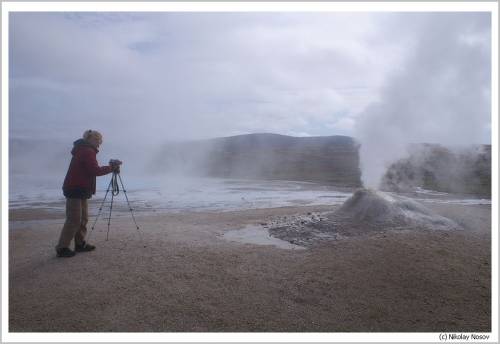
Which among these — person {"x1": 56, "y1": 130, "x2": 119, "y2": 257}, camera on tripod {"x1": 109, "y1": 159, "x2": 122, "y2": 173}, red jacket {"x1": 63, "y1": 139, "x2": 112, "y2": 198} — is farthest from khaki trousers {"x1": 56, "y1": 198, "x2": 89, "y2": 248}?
camera on tripod {"x1": 109, "y1": 159, "x2": 122, "y2": 173}

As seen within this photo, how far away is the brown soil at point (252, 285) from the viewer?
129 inches

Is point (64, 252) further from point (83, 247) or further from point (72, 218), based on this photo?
point (72, 218)

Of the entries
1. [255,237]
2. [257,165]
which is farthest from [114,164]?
[257,165]

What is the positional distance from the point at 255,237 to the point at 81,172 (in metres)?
3.36

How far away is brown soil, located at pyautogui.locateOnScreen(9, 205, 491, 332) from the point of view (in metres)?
3.28

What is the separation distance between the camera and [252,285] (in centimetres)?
405

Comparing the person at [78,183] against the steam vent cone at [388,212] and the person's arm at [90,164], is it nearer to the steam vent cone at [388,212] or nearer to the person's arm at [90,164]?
the person's arm at [90,164]

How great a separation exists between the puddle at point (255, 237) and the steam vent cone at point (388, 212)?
1888 mm

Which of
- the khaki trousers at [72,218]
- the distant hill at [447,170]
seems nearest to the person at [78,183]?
the khaki trousers at [72,218]

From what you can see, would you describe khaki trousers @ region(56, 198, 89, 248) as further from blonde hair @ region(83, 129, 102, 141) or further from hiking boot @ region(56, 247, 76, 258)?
blonde hair @ region(83, 129, 102, 141)

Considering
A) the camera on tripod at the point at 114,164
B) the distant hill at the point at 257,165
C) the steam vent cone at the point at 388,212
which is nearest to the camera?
the camera on tripod at the point at 114,164

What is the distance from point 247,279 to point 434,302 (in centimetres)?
213

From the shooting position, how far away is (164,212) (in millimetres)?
10086

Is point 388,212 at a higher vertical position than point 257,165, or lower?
lower
